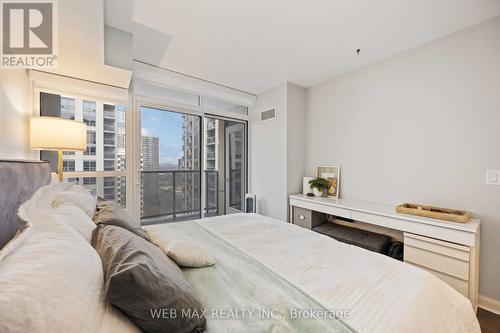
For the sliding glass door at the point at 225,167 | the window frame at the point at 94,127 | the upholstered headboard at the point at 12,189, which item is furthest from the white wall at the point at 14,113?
the sliding glass door at the point at 225,167

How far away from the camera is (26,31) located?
5.08 feet

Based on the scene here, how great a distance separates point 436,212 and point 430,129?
2.92 feet

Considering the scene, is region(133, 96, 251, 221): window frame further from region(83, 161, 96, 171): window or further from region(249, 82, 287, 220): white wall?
region(83, 161, 96, 171): window

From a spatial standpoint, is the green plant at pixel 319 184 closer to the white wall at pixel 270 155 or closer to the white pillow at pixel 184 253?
the white wall at pixel 270 155

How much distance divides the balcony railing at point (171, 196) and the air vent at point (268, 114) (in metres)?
1.51

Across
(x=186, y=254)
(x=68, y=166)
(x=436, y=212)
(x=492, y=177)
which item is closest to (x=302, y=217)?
(x=436, y=212)

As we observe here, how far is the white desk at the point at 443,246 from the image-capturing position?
1.68m

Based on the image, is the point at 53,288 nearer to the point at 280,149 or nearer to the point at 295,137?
the point at 280,149

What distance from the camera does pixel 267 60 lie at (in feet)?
8.88

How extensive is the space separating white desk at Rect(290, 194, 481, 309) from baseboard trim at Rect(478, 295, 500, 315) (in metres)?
0.14

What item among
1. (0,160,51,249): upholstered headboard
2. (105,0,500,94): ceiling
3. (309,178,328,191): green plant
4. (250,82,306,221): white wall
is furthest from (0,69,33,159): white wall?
(309,178,328,191): green plant

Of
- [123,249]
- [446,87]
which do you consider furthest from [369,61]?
[123,249]

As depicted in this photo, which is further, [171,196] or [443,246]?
[171,196]

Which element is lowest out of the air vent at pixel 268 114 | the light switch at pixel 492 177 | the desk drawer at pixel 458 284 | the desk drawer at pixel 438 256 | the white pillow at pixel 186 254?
the desk drawer at pixel 458 284
